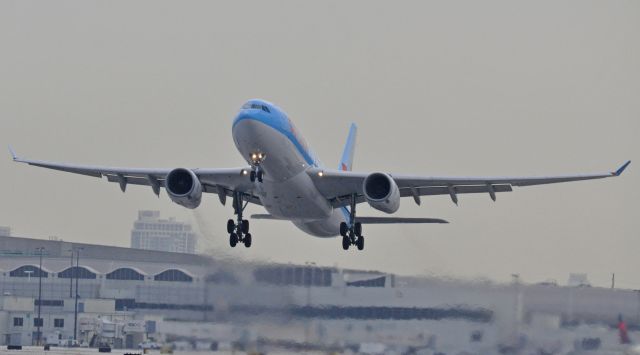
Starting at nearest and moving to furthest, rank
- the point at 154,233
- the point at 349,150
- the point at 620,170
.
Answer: the point at 620,170, the point at 349,150, the point at 154,233

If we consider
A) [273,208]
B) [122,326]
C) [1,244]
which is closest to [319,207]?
[273,208]

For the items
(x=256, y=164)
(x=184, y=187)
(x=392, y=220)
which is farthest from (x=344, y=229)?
(x=256, y=164)

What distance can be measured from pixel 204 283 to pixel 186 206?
336 centimetres

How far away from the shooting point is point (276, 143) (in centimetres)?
4091

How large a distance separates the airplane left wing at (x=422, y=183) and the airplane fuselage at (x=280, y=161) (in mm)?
399

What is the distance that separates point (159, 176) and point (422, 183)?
29.0ft

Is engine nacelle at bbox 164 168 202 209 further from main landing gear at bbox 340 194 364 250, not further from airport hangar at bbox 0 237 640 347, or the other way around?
main landing gear at bbox 340 194 364 250

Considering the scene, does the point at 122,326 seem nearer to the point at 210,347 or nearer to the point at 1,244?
the point at 210,347

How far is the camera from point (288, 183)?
42.0 meters

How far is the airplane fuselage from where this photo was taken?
1594 inches

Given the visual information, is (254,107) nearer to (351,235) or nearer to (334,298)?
(334,298)

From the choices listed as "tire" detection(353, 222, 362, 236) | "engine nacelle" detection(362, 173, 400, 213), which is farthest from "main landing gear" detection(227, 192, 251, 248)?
"engine nacelle" detection(362, 173, 400, 213)

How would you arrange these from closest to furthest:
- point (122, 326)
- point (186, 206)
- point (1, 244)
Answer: point (186, 206) → point (122, 326) → point (1, 244)

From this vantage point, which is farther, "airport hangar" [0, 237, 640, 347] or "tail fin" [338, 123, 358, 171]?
"tail fin" [338, 123, 358, 171]
